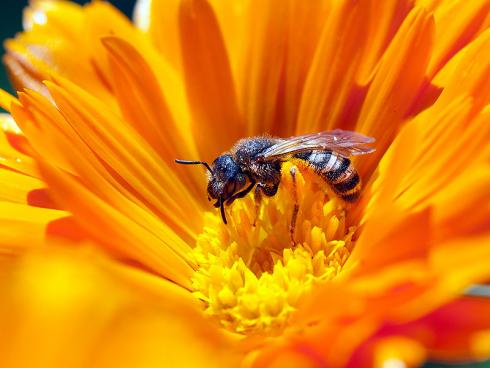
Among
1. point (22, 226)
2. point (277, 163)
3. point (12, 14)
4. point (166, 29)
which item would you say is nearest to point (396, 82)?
point (277, 163)

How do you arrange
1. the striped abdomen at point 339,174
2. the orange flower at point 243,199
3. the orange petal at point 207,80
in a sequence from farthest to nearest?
the orange petal at point 207,80 → the striped abdomen at point 339,174 → the orange flower at point 243,199

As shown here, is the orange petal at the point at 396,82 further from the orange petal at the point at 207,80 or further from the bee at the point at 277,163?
the orange petal at the point at 207,80

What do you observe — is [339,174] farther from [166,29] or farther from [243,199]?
[166,29]

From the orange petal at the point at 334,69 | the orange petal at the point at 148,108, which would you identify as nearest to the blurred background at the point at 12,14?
the orange petal at the point at 148,108

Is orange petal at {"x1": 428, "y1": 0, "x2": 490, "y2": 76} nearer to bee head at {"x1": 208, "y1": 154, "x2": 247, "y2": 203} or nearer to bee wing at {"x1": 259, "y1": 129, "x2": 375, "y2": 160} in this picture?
bee wing at {"x1": 259, "y1": 129, "x2": 375, "y2": 160}

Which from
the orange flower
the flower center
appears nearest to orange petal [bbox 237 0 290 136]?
the orange flower
